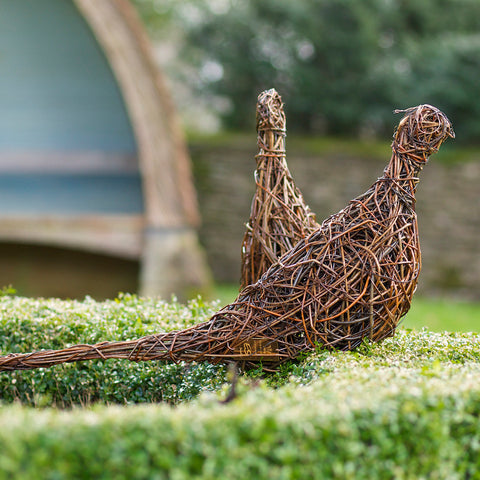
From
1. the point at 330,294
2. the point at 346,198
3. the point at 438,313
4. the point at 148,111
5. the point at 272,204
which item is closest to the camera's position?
the point at 330,294

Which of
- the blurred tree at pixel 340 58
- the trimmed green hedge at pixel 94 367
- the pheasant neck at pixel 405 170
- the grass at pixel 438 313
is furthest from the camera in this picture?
the blurred tree at pixel 340 58

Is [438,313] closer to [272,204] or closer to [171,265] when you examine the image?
[171,265]

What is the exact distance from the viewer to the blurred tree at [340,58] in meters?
9.81

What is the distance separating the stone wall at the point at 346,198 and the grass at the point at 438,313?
0.41m

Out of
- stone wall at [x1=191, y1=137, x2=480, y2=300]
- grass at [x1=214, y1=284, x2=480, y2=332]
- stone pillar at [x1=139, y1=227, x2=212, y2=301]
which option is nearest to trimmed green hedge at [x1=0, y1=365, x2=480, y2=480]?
grass at [x1=214, y1=284, x2=480, y2=332]

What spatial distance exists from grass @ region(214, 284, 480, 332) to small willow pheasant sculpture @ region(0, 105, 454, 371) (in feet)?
12.0

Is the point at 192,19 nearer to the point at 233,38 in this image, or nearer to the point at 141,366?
the point at 233,38

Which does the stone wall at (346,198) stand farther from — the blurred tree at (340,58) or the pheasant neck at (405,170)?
the pheasant neck at (405,170)

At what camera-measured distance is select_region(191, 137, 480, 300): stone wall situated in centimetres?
958

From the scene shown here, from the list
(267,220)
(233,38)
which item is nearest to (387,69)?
(233,38)

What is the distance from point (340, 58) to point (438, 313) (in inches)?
174

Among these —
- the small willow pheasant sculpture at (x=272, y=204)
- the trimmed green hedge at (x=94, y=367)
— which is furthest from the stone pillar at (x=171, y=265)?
the small willow pheasant sculpture at (x=272, y=204)

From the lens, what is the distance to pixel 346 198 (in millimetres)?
9844

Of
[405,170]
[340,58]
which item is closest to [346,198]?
[340,58]
